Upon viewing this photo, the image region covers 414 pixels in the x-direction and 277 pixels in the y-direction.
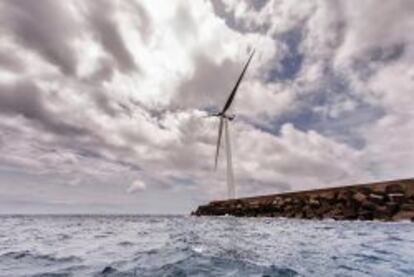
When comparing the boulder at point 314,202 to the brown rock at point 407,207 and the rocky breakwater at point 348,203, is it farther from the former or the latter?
the brown rock at point 407,207

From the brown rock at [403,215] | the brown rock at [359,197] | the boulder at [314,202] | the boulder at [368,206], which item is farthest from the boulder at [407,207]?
the boulder at [314,202]

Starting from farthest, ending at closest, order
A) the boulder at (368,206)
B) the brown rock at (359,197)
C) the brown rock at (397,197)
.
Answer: the brown rock at (359,197) < the boulder at (368,206) < the brown rock at (397,197)

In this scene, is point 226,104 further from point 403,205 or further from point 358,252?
point 358,252

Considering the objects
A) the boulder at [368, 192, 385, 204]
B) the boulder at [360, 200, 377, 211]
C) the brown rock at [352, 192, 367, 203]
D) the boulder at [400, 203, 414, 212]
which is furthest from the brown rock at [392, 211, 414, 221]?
the brown rock at [352, 192, 367, 203]

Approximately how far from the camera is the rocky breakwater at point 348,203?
6059 centimetres

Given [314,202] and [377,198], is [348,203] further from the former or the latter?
[314,202]

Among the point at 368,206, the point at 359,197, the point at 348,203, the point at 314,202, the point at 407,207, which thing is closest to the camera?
the point at 407,207

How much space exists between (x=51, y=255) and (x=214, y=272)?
8.77 meters

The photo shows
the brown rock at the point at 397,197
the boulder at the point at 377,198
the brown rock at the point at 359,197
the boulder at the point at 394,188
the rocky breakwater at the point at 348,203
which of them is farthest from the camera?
the brown rock at the point at 359,197

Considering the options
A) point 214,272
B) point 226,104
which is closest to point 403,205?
point 226,104

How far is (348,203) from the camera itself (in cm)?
6831

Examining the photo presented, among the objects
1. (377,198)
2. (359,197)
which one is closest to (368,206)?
(377,198)

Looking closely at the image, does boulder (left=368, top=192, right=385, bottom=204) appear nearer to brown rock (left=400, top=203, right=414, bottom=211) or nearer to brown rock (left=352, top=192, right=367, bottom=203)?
brown rock (left=352, top=192, right=367, bottom=203)

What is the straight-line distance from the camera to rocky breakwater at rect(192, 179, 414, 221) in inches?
2386
